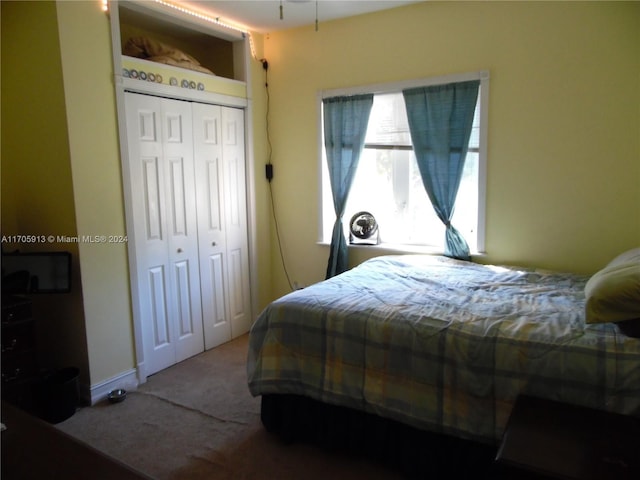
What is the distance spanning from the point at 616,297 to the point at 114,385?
2.86 metres

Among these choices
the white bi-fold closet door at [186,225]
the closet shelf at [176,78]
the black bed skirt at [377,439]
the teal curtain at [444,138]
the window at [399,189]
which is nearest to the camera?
the black bed skirt at [377,439]

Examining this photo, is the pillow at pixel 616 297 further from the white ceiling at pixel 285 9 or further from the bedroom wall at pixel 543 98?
the white ceiling at pixel 285 9

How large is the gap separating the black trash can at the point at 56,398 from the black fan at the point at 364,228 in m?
2.27

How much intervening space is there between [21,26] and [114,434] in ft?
8.10

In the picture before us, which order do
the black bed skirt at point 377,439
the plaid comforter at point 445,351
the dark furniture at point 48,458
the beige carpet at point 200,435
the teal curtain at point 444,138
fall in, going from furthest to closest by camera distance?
the teal curtain at point 444,138 < the beige carpet at point 200,435 < the black bed skirt at point 377,439 < the plaid comforter at point 445,351 < the dark furniture at point 48,458

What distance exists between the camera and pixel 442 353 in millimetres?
1908

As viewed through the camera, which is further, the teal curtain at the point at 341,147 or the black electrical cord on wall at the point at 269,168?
the black electrical cord on wall at the point at 269,168

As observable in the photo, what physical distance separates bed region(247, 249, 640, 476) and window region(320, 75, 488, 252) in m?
0.81

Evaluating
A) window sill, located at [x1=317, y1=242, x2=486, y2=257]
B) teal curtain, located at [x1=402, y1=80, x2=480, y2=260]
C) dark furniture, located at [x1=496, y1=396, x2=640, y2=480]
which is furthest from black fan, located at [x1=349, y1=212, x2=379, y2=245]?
dark furniture, located at [x1=496, y1=396, x2=640, y2=480]

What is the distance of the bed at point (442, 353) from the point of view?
5.60ft

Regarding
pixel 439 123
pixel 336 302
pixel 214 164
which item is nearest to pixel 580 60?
pixel 439 123

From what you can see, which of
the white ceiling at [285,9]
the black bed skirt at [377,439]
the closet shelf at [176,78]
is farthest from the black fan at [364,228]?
the black bed skirt at [377,439]

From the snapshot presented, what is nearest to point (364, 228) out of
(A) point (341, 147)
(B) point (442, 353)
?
(A) point (341, 147)

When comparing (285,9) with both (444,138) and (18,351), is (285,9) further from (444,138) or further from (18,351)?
(18,351)
